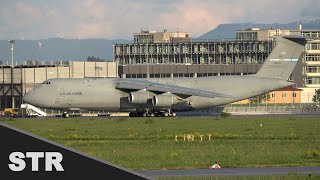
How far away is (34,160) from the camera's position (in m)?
13.1

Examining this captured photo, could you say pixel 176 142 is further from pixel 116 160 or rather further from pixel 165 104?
pixel 165 104

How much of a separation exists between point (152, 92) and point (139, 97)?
74.5 inches

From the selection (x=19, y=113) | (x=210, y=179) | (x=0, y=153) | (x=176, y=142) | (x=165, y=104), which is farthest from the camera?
(x=19, y=113)

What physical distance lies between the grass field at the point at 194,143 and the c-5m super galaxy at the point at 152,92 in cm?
1497

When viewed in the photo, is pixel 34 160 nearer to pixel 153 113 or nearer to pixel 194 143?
pixel 194 143

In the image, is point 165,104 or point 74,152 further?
point 165,104

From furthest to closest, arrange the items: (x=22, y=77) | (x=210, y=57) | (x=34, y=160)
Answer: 1. (x=210, y=57)
2. (x=22, y=77)
3. (x=34, y=160)

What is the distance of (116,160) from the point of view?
130 ft

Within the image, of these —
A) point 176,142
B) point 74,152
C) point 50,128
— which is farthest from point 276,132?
point 74,152

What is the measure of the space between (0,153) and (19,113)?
9878 centimetres

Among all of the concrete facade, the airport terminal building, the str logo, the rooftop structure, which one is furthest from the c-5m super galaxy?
the rooftop structure

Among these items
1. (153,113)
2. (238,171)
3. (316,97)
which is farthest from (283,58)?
(238,171)

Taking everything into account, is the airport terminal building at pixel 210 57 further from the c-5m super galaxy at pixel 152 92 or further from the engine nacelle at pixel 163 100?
the engine nacelle at pixel 163 100

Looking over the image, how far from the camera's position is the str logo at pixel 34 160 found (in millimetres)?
13109
